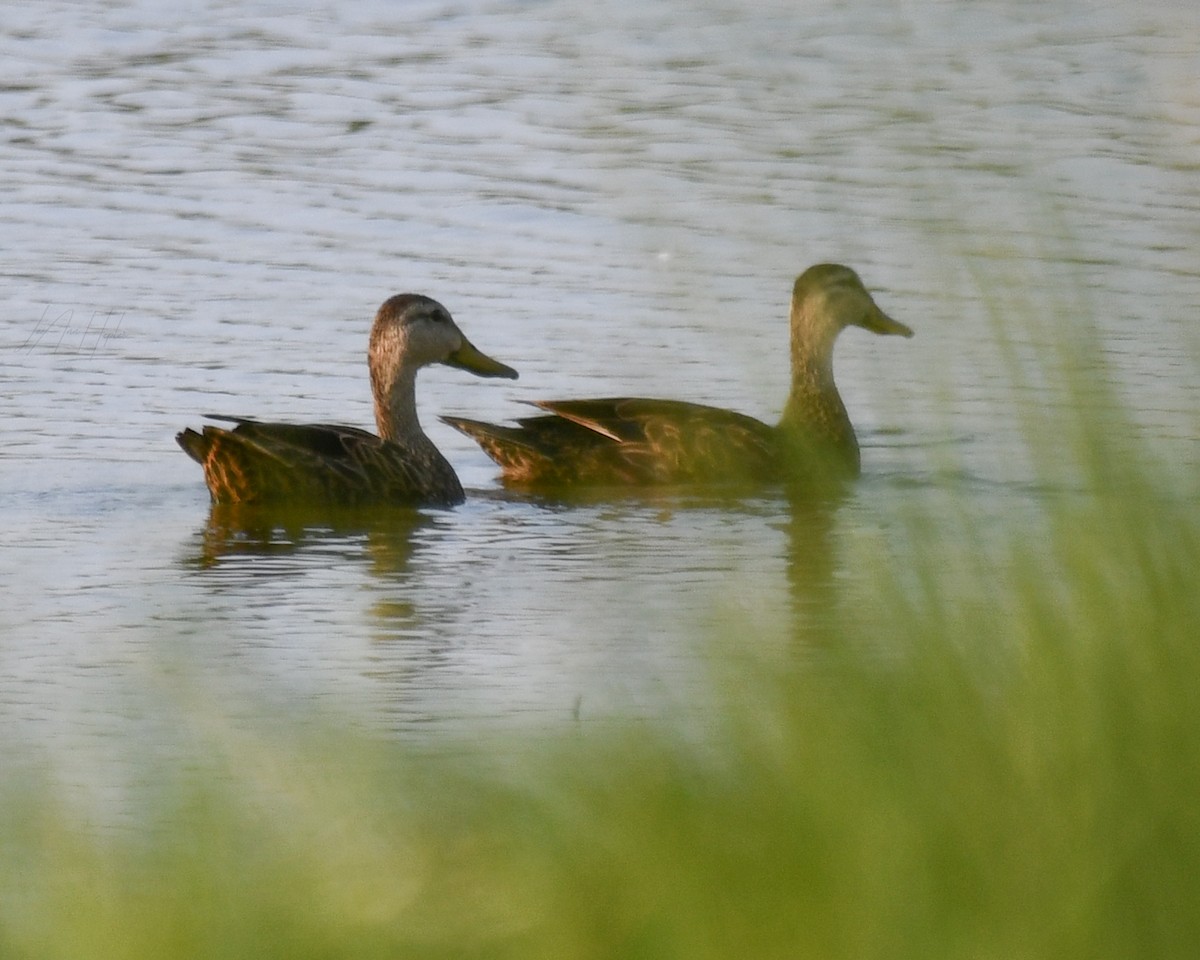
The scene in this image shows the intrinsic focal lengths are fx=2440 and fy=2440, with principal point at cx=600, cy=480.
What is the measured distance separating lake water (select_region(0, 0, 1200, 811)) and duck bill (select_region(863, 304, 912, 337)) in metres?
0.49

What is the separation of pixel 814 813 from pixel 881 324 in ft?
26.9

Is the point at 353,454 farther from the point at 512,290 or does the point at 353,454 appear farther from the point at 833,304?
the point at 512,290

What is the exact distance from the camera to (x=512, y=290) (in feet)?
42.3

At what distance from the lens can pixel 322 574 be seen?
28.7 feet

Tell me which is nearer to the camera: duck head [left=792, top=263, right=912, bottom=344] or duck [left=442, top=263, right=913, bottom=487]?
duck [left=442, top=263, right=913, bottom=487]

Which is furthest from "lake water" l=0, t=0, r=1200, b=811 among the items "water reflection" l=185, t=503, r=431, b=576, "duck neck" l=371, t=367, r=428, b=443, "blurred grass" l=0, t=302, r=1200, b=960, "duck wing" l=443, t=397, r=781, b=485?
"duck neck" l=371, t=367, r=428, b=443

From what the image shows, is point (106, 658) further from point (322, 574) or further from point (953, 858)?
point (953, 858)

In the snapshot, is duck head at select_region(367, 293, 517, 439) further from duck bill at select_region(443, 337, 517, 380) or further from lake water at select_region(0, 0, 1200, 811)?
lake water at select_region(0, 0, 1200, 811)

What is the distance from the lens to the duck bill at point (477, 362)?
35.8ft

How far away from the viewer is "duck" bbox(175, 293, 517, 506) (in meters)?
9.84

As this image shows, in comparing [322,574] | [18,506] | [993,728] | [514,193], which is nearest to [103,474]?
[18,506]

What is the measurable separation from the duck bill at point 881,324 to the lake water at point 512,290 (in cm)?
49

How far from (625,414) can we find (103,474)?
7.48ft

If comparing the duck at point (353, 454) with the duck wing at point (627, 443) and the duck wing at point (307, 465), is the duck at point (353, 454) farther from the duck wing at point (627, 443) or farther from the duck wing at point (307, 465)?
the duck wing at point (627, 443)
